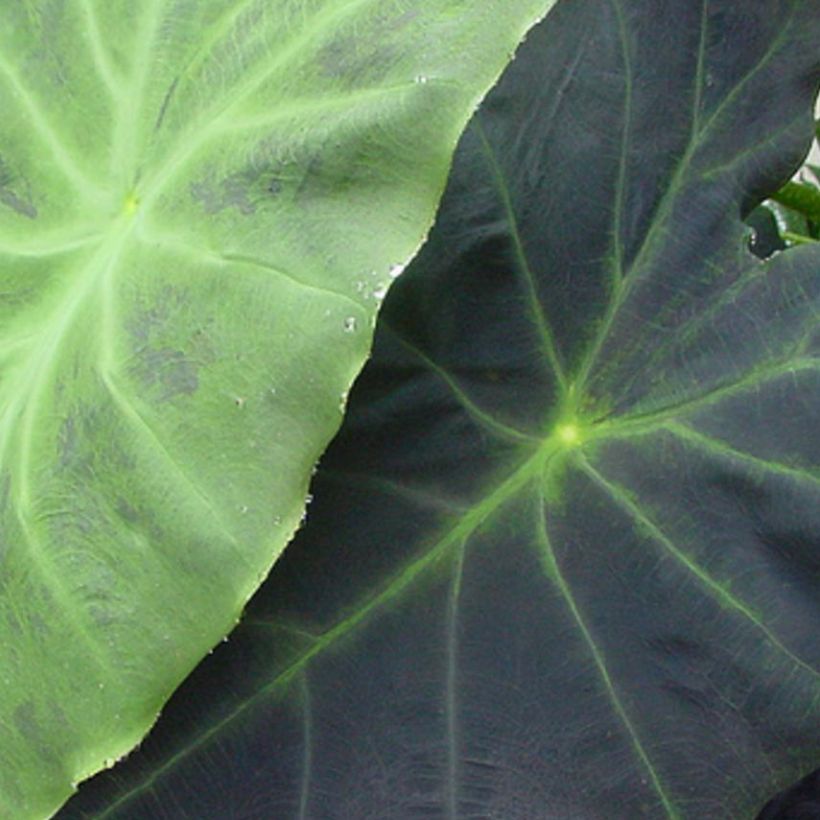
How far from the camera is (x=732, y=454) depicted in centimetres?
72

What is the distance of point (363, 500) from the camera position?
0.75 m

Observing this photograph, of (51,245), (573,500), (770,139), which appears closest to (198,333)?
(51,245)

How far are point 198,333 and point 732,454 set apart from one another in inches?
12.1

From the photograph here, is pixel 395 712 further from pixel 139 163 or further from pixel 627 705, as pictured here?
pixel 139 163

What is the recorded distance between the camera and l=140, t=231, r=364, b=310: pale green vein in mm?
539

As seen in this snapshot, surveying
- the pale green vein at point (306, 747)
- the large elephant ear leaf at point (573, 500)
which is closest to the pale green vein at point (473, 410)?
the large elephant ear leaf at point (573, 500)

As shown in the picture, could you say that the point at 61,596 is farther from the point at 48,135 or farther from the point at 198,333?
the point at 48,135

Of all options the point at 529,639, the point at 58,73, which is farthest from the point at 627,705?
the point at 58,73

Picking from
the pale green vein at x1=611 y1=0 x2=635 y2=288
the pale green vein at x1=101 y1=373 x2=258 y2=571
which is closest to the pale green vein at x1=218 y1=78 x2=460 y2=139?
the pale green vein at x1=101 y1=373 x2=258 y2=571

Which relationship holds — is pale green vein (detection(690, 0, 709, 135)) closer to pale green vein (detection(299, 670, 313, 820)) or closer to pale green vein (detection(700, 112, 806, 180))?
pale green vein (detection(700, 112, 806, 180))

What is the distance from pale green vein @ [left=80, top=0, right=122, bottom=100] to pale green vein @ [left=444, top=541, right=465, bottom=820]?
1.02 feet

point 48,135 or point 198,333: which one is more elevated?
point 48,135

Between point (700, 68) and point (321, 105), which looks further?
point (700, 68)

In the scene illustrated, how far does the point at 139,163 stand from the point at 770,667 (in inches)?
16.5
